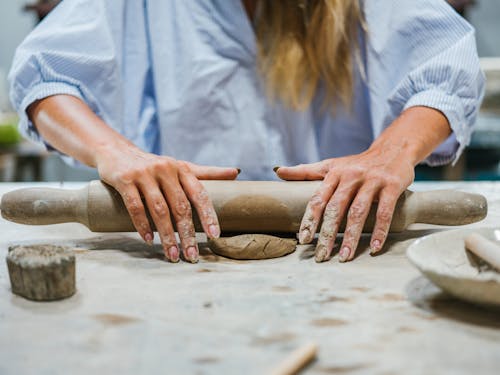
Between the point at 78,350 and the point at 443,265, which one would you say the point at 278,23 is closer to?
the point at 443,265

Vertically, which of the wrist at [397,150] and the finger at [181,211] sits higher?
the wrist at [397,150]

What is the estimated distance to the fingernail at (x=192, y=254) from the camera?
3.80ft

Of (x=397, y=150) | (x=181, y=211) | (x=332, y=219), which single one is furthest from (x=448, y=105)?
(x=181, y=211)

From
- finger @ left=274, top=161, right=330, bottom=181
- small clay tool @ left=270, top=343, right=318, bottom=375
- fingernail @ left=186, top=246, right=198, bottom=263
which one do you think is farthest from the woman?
small clay tool @ left=270, top=343, right=318, bottom=375

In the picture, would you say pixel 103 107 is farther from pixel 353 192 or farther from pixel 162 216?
pixel 353 192

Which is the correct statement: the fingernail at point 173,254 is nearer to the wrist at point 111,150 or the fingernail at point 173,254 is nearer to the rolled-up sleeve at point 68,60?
the wrist at point 111,150

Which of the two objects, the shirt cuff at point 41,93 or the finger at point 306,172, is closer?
the finger at point 306,172

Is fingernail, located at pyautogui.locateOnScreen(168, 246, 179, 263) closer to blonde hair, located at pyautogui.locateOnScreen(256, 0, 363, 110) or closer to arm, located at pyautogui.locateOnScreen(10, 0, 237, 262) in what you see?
arm, located at pyautogui.locateOnScreen(10, 0, 237, 262)

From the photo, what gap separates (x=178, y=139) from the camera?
1.85 metres

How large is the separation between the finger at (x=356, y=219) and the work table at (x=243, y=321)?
0.09 ft

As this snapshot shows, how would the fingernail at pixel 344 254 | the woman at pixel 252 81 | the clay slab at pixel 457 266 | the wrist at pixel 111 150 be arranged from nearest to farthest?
the clay slab at pixel 457 266 < the fingernail at pixel 344 254 < the wrist at pixel 111 150 < the woman at pixel 252 81

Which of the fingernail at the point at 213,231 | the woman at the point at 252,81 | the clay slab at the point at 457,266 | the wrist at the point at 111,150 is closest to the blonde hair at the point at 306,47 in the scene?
the woman at the point at 252,81

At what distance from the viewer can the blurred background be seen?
3.89 m

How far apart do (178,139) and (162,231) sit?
71 centimetres
